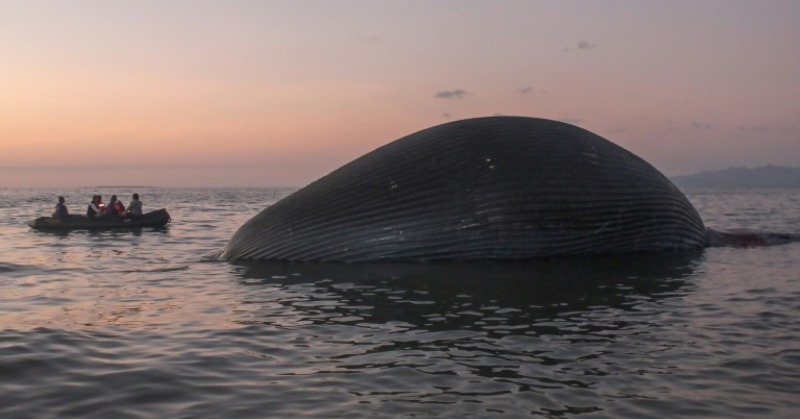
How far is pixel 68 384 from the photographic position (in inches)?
281

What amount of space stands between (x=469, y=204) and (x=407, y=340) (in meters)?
6.25

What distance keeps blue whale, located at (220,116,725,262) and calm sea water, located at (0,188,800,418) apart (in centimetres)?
51

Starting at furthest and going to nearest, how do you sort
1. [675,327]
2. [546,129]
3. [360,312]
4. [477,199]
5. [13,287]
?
[546,129] → [477,199] → [13,287] → [360,312] → [675,327]

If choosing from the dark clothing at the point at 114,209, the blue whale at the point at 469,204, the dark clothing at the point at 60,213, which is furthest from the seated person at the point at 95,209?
the blue whale at the point at 469,204

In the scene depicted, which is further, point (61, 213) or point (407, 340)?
point (61, 213)

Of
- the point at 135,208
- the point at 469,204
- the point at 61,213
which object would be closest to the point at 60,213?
the point at 61,213

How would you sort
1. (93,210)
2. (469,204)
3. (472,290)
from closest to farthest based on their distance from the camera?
(472,290) → (469,204) → (93,210)

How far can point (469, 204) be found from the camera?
1477 centimetres

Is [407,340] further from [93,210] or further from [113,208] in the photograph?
[93,210]

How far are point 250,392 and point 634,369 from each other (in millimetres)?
3411

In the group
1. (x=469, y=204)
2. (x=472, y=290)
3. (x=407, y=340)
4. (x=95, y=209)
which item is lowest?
(x=407, y=340)

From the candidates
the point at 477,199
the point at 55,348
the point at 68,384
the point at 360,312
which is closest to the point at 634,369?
the point at 360,312

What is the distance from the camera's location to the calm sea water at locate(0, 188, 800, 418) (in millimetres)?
6555

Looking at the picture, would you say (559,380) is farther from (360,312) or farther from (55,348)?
(55,348)
